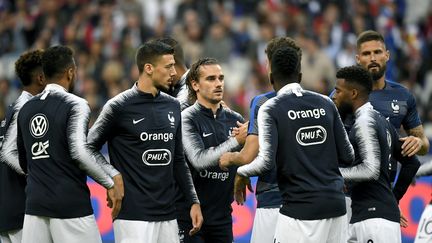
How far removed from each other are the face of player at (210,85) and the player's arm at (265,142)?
1.54 meters

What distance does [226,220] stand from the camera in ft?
32.7

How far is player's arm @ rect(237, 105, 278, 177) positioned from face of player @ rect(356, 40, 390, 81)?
2.24 meters

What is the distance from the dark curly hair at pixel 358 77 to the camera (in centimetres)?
943

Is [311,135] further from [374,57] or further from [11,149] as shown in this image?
[11,149]

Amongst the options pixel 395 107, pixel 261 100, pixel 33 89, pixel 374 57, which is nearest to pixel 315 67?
pixel 374 57

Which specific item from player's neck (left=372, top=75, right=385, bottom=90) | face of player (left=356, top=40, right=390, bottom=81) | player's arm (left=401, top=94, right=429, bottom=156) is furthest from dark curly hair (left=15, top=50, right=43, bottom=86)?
player's arm (left=401, top=94, right=429, bottom=156)

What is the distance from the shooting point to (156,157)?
8.94 metres

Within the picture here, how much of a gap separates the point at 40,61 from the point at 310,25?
12.1m

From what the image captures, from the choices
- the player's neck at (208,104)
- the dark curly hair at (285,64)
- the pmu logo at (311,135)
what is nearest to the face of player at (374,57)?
the player's neck at (208,104)

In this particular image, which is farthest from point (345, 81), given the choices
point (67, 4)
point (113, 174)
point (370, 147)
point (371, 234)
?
point (67, 4)

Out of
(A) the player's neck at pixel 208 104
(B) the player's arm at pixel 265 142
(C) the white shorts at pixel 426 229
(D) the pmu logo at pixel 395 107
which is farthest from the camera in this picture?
(D) the pmu logo at pixel 395 107

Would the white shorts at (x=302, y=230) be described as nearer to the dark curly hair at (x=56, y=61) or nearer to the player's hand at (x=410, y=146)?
the player's hand at (x=410, y=146)

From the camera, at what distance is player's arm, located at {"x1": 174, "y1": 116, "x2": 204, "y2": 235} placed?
9.22m

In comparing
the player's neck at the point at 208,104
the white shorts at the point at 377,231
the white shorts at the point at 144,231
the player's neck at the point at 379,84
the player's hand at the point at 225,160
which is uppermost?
the player's neck at the point at 379,84
